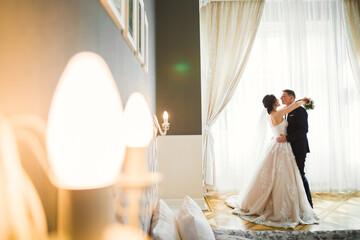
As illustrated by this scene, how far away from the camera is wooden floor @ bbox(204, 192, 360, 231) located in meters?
2.53

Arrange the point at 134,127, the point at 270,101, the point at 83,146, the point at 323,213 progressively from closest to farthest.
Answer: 1. the point at 83,146
2. the point at 134,127
3. the point at 323,213
4. the point at 270,101

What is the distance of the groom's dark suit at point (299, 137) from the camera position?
2934mm

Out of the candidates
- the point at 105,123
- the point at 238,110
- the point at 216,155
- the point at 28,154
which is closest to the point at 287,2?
the point at 238,110

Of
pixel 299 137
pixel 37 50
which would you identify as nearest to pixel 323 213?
pixel 299 137

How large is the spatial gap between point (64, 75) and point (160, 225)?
0.82 m

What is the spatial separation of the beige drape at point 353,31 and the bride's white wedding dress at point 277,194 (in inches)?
81.6

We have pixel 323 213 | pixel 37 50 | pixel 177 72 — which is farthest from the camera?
pixel 177 72

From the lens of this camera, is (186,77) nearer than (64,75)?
No

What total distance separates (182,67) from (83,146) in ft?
9.50

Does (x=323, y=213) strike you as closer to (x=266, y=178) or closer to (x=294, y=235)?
(x=266, y=178)

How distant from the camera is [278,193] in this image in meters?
2.72

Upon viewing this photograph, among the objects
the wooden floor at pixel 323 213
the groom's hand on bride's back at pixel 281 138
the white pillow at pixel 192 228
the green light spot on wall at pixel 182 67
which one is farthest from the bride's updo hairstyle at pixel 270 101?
the white pillow at pixel 192 228

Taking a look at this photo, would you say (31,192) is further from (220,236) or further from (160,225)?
(220,236)

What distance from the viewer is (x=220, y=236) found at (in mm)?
1365
